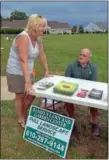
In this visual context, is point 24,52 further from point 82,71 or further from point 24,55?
point 82,71

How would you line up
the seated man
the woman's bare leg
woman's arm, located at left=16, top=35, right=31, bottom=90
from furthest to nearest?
1. the woman's bare leg
2. the seated man
3. woman's arm, located at left=16, top=35, right=31, bottom=90

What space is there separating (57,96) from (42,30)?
92 cm

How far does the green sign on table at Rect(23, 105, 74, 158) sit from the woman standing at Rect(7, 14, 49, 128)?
418mm

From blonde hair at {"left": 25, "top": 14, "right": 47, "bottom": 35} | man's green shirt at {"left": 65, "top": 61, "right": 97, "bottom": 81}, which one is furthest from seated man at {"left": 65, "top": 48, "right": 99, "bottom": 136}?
blonde hair at {"left": 25, "top": 14, "right": 47, "bottom": 35}

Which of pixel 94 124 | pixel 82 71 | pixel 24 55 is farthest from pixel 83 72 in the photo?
pixel 24 55

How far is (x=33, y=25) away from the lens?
14.3 feet

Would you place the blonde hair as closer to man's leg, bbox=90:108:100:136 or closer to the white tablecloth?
the white tablecloth

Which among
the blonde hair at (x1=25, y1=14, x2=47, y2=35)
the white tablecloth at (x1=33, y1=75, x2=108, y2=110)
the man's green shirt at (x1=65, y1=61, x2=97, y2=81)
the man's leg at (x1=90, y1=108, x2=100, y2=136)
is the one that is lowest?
the man's leg at (x1=90, y1=108, x2=100, y2=136)

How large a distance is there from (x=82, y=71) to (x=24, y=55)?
0.89m

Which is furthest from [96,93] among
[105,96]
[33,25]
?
[33,25]

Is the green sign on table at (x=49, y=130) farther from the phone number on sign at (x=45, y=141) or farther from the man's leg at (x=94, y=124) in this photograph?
the man's leg at (x=94, y=124)

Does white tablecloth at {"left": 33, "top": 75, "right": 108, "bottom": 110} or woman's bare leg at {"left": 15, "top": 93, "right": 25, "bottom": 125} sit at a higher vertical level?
white tablecloth at {"left": 33, "top": 75, "right": 108, "bottom": 110}

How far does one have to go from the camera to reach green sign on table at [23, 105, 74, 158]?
426cm

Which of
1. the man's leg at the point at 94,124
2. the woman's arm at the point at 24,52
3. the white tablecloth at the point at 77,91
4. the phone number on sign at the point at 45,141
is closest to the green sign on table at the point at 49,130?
the phone number on sign at the point at 45,141
